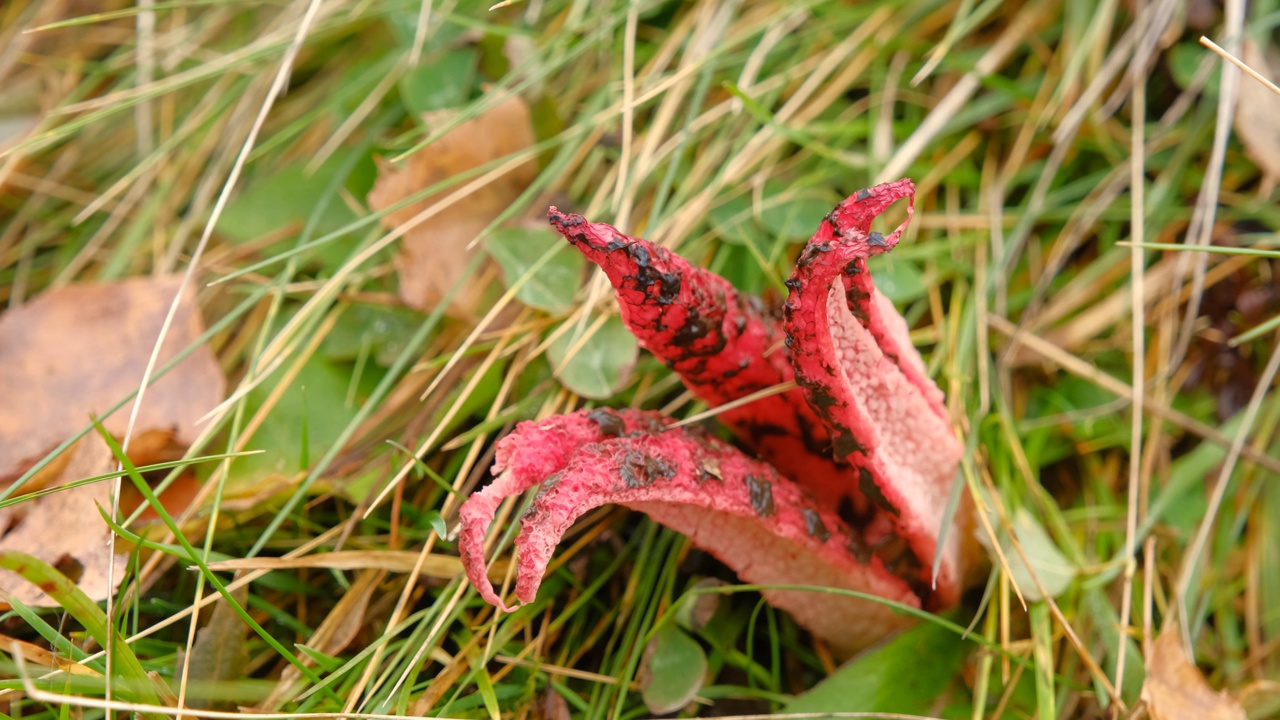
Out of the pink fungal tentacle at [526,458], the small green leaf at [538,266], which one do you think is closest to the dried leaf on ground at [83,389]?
the small green leaf at [538,266]

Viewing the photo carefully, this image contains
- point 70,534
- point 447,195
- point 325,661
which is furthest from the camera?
point 447,195

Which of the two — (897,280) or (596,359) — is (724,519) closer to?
(596,359)

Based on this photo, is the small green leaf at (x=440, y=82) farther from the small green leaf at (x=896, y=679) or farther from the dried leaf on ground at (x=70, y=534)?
the small green leaf at (x=896, y=679)

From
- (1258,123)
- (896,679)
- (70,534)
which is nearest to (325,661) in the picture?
(70,534)

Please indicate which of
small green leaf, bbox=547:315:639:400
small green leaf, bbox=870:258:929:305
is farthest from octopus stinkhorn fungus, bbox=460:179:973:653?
small green leaf, bbox=870:258:929:305

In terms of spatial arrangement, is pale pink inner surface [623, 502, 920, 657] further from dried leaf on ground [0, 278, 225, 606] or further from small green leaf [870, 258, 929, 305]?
dried leaf on ground [0, 278, 225, 606]

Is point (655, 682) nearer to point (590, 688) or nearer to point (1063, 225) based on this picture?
point (590, 688)

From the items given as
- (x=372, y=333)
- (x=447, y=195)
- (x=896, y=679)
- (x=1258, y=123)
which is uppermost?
(x=1258, y=123)
